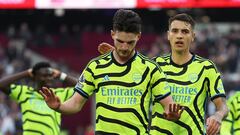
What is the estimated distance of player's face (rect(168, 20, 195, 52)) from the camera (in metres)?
8.11

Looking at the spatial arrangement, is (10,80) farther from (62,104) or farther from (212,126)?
(212,126)

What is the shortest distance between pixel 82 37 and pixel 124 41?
1766cm

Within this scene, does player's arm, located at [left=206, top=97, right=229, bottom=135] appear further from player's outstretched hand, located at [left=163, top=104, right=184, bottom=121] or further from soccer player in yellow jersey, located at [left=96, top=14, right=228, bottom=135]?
player's outstretched hand, located at [left=163, top=104, right=184, bottom=121]

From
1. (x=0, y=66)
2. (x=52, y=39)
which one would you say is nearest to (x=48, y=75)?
(x=0, y=66)

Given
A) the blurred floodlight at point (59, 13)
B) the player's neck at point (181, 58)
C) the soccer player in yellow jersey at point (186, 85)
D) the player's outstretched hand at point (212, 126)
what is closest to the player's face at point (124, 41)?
the soccer player in yellow jersey at point (186, 85)

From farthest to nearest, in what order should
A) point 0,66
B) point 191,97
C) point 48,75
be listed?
point 0,66 < point 48,75 < point 191,97

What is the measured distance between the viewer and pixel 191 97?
803 centimetres

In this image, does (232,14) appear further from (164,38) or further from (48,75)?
(48,75)

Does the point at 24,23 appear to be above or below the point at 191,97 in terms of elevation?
above

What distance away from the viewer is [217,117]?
24.3 feet

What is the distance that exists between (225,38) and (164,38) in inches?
74.1

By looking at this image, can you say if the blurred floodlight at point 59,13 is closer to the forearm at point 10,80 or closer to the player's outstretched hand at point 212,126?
the forearm at point 10,80

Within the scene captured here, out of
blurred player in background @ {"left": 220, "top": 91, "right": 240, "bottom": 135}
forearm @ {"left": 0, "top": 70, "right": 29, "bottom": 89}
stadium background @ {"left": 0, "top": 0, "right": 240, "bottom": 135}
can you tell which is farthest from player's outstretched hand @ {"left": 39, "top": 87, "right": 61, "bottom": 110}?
stadium background @ {"left": 0, "top": 0, "right": 240, "bottom": 135}

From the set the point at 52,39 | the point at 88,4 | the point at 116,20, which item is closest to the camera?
the point at 116,20
